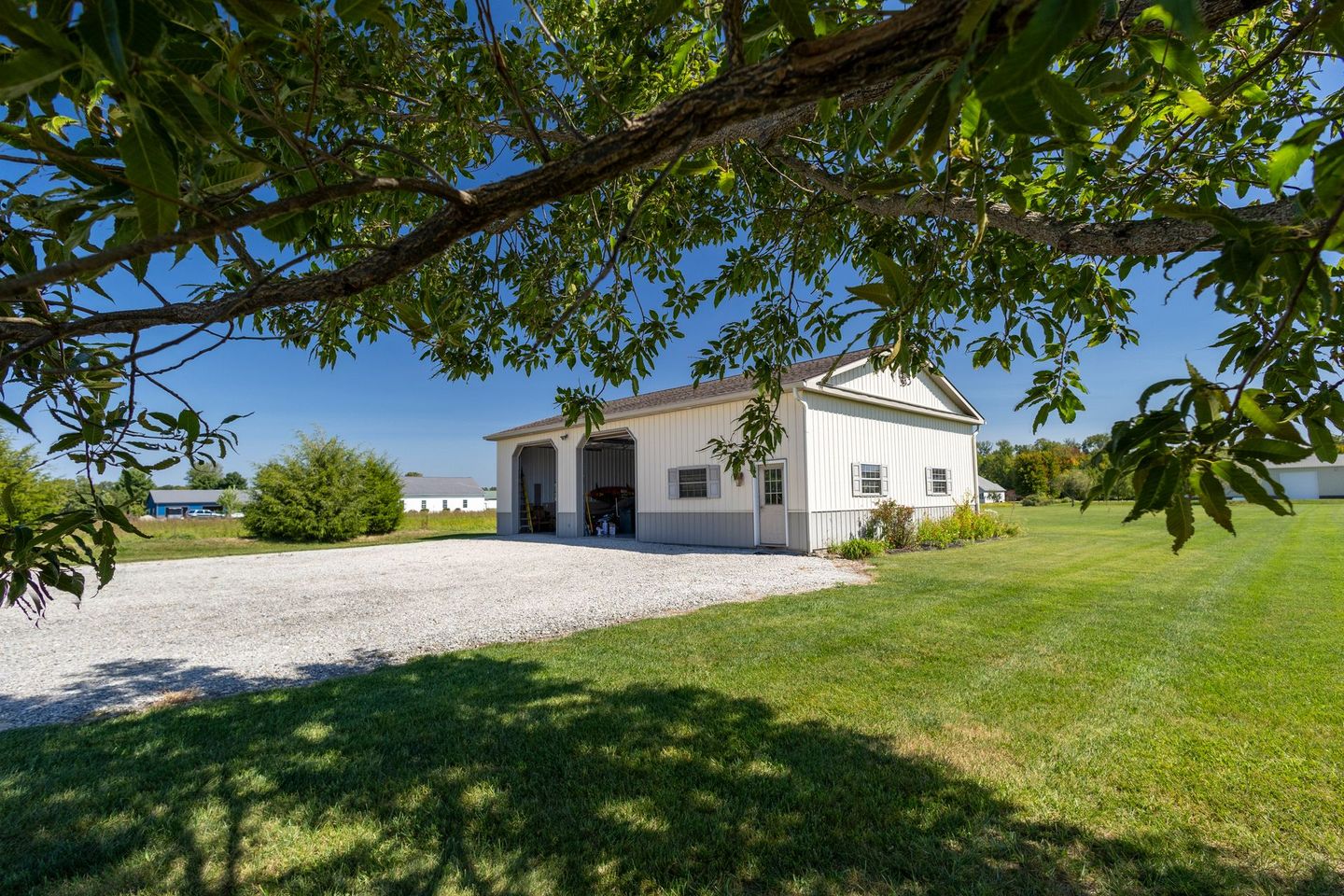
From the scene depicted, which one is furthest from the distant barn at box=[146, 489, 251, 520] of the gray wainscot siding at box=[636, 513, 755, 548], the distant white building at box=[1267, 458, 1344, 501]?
the distant white building at box=[1267, 458, 1344, 501]

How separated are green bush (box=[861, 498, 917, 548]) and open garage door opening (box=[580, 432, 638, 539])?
6497mm

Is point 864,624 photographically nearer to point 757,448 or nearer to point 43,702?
point 757,448

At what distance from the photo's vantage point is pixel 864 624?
6301 mm

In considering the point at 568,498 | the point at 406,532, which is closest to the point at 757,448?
the point at 568,498

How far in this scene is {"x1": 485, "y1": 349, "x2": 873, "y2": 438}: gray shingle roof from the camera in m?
14.8

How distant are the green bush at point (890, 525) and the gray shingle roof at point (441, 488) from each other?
5404 centimetres

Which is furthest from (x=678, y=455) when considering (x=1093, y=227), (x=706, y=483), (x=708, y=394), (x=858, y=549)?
(x=1093, y=227)

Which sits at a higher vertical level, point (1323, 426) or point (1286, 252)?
point (1286, 252)

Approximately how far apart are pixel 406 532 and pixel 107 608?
652 inches

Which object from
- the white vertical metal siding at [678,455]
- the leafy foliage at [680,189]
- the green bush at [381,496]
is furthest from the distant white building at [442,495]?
the leafy foliage at [680,189]

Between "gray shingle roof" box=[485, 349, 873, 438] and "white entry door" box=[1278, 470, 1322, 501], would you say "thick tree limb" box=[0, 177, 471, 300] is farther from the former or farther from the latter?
"white entry door" box=[1278, 470, 1322, 501]

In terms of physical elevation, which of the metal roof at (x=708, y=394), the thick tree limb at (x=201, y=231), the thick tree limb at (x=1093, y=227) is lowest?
the thick tree limb at (x=201, y=231)

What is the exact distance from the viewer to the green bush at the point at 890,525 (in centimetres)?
1459

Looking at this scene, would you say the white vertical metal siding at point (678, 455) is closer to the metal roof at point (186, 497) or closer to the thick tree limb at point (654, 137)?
the thick tree limb at point (654, 137)
